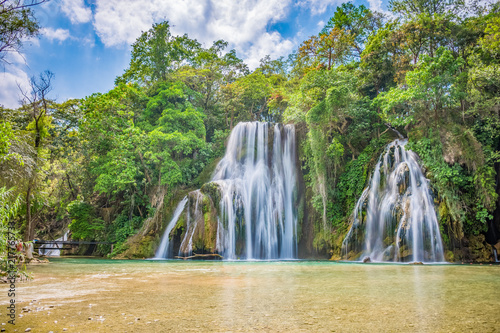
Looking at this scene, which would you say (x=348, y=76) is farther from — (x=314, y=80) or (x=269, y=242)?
(x=269, y=242)

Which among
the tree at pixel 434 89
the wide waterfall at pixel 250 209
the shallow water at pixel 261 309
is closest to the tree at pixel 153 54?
the wide waterfall at pixel 250 209

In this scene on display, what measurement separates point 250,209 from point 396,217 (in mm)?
7566

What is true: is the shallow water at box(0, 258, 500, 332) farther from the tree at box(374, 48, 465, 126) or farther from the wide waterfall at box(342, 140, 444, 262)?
the tree at box(374, 48, 465, 126)

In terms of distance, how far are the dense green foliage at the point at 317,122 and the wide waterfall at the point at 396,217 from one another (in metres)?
0.59

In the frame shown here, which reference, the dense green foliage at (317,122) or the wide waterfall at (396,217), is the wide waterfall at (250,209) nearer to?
the dense green foliage at (317,122)

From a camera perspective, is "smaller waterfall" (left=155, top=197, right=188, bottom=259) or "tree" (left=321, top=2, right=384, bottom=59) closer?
"smaller waterfall" (left=155, top=197, right=188, bottom=259)

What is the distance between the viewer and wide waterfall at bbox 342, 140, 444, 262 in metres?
11.8

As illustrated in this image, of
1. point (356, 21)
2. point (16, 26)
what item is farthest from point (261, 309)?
point (356, 21)

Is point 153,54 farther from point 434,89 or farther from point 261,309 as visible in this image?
point 261,309

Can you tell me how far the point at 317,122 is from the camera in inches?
656

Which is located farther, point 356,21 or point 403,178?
point 356,21

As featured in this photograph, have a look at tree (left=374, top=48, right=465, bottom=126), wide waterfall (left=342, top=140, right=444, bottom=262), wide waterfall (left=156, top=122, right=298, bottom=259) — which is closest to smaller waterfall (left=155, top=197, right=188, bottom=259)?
wide waterfall (left=156, top=122, right=298, bottom=259)

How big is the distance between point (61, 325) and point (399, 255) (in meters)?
12.4

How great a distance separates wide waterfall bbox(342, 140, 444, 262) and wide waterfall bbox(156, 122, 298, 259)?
4129 mm
